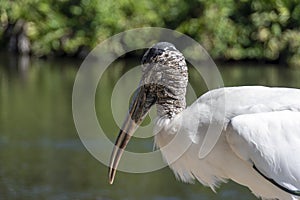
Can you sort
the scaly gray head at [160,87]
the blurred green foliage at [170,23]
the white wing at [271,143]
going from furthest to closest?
the blurred green foliage at [170,23], the scaly gray head at [160,87], the white wing at [271,143]

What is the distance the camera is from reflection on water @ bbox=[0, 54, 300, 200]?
376 inches

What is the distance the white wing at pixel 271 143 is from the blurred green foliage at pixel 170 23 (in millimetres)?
17221

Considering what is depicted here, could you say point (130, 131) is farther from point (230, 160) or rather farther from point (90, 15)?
point (90, 15)

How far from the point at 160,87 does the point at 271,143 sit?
731 millimetres

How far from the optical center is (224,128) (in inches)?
197

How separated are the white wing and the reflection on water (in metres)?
4.32

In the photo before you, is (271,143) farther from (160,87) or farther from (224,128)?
(160,87)

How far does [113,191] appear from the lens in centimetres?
957

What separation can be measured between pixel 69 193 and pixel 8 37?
49.6 feet

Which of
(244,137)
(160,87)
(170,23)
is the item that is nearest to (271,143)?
(244,137)

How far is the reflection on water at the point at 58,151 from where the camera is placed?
9547 mm

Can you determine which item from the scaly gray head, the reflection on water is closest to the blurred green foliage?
the reflection on water

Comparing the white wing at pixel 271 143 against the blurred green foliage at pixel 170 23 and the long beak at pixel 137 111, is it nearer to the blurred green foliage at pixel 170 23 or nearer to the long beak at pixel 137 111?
the long beak at pixel 137 111

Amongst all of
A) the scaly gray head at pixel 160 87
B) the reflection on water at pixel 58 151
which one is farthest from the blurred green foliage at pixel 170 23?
the scaly gray head at pixel 160 87
